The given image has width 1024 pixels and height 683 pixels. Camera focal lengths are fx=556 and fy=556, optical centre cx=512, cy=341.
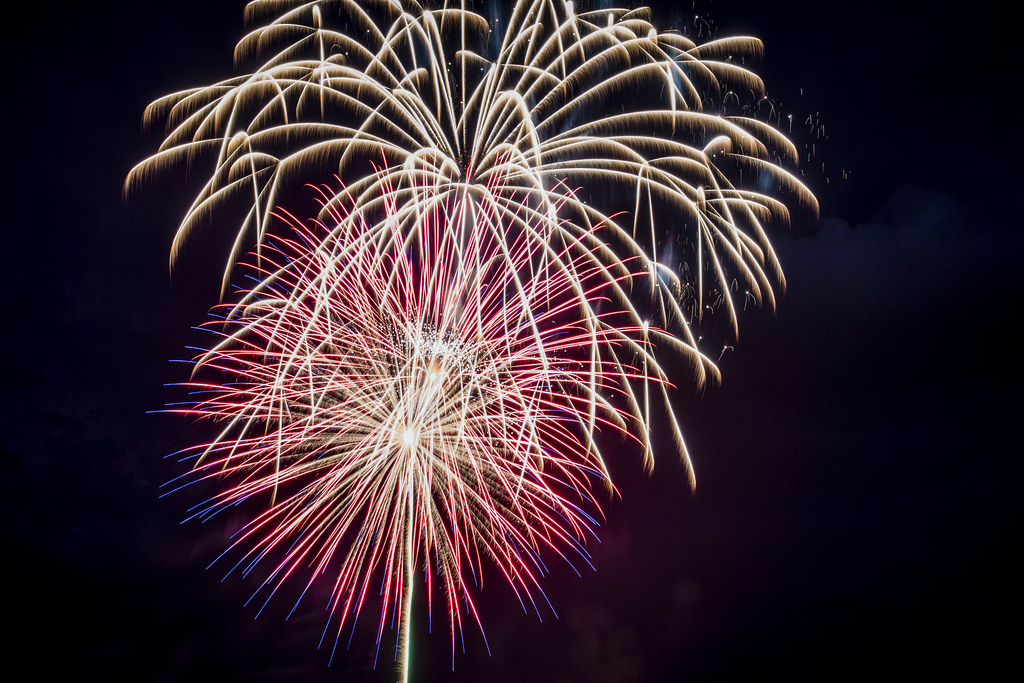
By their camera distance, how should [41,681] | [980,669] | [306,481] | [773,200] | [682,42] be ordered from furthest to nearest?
[980,669], [41,681], [306,481], [773,200], [682,42]

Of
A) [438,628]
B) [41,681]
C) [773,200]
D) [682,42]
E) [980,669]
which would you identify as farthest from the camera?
[980,669]

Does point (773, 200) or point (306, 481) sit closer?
point (773, 200)

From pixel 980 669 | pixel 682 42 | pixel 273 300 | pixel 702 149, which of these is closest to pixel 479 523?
pixel 273 300

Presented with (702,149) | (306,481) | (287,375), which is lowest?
(306,481)

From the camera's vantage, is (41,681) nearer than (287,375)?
No

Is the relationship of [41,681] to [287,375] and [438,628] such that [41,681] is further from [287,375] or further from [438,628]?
[287,375]

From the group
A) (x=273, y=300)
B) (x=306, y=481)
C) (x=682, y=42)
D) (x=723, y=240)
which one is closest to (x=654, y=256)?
(x=723, y=240)

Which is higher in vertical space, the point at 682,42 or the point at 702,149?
the point at 682,42

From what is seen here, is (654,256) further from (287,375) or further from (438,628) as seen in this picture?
(438,628)

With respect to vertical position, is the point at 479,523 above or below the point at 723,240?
below
